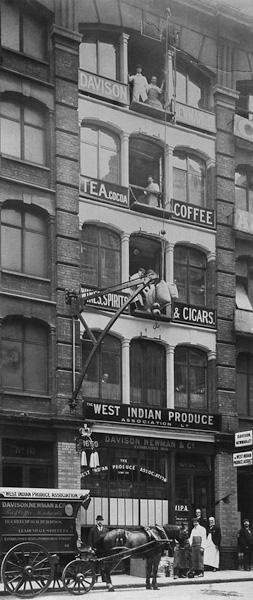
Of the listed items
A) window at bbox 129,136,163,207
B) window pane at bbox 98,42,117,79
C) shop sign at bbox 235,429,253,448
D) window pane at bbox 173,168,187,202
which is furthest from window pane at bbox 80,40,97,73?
shop sign at bbox 235,429,253,448

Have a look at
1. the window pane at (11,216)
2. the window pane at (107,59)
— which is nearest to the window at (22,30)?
the window pane at (107,59)

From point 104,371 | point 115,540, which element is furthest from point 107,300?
point 115,540

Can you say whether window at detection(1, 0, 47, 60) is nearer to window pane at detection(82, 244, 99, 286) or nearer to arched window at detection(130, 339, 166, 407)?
window pane at detection(82, 244, 99, 286)

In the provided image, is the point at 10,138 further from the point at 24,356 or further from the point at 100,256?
the point at 24,356

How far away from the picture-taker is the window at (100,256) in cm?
3173

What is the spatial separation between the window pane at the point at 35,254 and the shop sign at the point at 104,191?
2.18m

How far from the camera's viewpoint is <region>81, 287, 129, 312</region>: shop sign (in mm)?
31219

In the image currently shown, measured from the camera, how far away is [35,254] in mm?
30500

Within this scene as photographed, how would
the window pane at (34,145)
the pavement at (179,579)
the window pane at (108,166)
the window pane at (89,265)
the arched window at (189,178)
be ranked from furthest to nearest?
the arched window at (189,178)
the window pane at (108,166)
the window pane at (89,265)
the window pane at (34,145)
the pavement at (179,579)

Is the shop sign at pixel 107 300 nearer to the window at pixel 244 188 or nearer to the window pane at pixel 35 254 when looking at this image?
the window pane at pixel 35 254

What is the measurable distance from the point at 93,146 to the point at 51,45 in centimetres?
343

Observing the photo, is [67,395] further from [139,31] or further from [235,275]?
[139,31]

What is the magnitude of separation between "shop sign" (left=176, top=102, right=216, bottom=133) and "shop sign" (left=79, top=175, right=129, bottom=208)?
12.9ft

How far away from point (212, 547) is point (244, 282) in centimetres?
969
